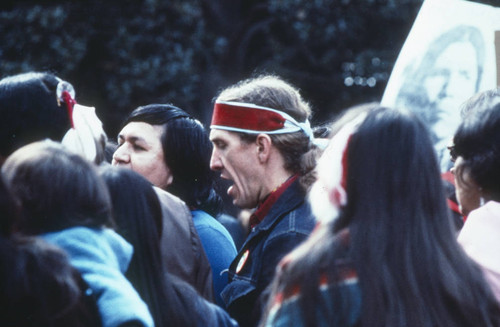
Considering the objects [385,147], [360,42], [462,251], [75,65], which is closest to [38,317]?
[385,147]

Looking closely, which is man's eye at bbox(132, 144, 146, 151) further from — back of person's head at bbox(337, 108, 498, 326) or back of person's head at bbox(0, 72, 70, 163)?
back of person's head at bbox(337, 108, 498, 326)

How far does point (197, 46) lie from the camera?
10859mm

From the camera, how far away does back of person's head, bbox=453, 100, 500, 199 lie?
256 centimetres

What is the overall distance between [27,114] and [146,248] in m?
0.76

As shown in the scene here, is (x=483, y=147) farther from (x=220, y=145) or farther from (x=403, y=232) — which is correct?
(x=220, y=145)

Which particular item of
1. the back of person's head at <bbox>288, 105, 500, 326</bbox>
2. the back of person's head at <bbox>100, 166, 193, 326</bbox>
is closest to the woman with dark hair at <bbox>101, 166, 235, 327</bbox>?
the back of person's head at <bbox>100, 166, 193, 326</bbox>

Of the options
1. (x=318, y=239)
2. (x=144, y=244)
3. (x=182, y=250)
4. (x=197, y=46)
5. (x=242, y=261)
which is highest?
(x=318, y=239)

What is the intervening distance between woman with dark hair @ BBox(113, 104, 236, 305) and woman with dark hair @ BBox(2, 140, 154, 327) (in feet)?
5.03

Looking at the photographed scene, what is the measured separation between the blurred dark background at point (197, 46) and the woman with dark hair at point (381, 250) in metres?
8.03

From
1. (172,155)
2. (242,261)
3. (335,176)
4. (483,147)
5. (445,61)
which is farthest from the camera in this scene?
(445,61)

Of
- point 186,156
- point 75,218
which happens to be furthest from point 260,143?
point 75,218

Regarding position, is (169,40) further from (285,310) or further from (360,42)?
(285,310)

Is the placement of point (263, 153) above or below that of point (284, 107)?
below

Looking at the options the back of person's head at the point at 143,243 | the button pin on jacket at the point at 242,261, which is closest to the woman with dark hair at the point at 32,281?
the back of person's head at the point at 143,243
